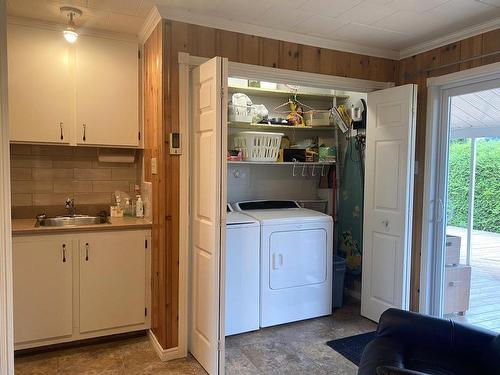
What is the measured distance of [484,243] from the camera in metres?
2.97

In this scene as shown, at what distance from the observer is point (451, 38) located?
2.97m

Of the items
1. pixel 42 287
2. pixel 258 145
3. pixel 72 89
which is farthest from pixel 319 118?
pixel 42 287

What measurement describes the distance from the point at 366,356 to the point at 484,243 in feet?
5.85

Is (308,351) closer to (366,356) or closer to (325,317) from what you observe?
(325,317)

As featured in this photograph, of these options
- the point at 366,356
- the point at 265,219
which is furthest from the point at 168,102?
the point at 366,356

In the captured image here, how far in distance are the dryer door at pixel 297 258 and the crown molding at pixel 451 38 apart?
1.71 meters

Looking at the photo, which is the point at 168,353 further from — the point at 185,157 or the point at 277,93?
the point at 277,93

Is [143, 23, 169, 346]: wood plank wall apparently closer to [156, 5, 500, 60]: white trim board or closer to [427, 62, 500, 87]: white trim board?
[156, 5, 500, 60]: white trim board

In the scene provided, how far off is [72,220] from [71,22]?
1513 mm

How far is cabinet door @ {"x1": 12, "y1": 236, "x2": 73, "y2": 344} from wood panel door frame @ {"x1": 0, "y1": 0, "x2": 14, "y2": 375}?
1088 millimetres

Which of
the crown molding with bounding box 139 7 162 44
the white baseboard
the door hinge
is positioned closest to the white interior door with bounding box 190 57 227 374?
the door hinge

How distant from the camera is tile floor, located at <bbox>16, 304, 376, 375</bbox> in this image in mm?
2605

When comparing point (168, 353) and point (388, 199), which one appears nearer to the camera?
point (168, 353)

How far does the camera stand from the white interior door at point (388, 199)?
10.2 ft
